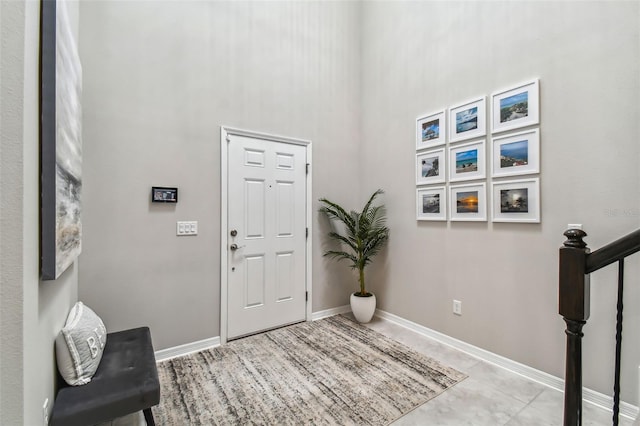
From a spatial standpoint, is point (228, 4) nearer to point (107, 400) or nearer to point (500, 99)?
point (500, 99)

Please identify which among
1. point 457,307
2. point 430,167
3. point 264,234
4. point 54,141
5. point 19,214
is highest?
point 430,167

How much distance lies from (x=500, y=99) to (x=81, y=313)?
3486 mm

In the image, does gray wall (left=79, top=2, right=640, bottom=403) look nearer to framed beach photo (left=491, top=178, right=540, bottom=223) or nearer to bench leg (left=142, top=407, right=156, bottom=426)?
framed beach photo (left=491, top=178, right=540, bottom=223)

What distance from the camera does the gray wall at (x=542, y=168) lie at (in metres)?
1.88

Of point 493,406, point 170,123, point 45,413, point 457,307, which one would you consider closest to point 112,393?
point 45,413

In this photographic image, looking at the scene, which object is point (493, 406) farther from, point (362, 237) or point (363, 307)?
point (362, 237)

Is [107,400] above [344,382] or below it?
above

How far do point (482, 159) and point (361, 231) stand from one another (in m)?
1.44

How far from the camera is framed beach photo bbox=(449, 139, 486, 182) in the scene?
258cm

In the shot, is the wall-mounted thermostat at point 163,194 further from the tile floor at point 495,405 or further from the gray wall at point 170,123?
the tile floor at point 495,405

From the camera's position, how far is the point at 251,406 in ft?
6.32

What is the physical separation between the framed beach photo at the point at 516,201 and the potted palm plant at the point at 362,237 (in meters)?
1.23

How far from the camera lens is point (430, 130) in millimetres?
3010

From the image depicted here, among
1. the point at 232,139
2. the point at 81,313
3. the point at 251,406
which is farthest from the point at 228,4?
the point at 251,406
